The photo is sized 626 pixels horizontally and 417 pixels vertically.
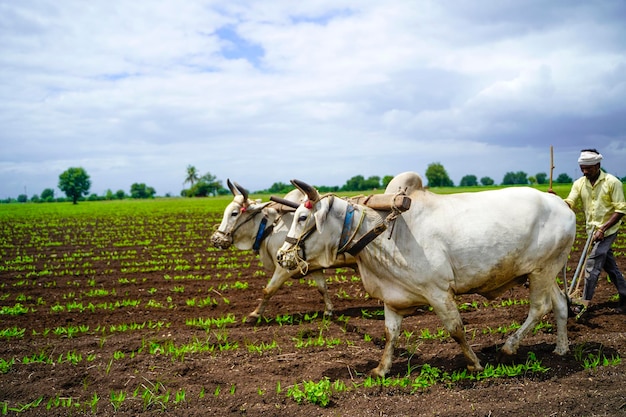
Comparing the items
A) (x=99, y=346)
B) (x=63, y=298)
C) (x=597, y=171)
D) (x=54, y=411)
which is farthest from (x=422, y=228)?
(x=63, y=298)

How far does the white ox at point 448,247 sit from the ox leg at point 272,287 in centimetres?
273

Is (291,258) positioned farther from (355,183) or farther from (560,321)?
(355,183)

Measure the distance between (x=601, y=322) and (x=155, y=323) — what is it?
689 cm

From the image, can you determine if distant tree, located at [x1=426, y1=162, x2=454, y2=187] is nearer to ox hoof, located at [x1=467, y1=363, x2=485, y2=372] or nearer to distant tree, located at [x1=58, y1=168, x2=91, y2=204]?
distant tree, located at [x1=58, y1=168, x2=91, y2=204]

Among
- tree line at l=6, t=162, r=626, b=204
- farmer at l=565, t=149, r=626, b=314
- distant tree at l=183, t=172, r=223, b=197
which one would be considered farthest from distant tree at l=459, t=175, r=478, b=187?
farmer at l=565, t=149, r=626, b=314

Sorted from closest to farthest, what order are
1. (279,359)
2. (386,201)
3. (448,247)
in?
(448,247), (386,201), (279,359)

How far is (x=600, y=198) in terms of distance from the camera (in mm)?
7203

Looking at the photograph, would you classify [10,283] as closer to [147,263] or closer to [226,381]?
[147,263]

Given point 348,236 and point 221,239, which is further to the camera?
point 221,239

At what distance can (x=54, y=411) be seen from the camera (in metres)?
4.84

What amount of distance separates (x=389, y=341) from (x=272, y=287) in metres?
3.05

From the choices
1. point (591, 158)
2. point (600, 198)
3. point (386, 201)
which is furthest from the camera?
point (600, 198)

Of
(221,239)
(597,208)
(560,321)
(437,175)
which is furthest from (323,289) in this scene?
(437,175)

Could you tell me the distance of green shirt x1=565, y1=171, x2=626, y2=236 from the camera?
7055 millimetres
